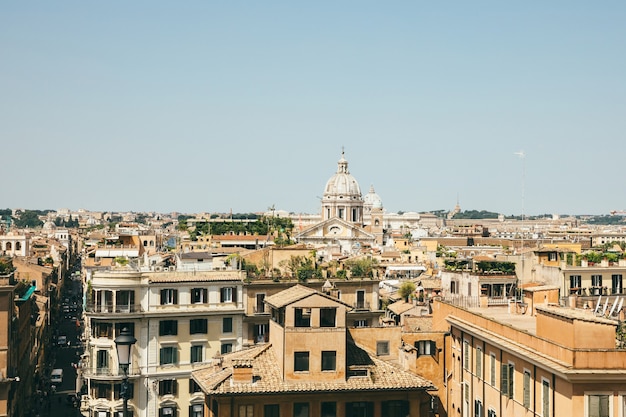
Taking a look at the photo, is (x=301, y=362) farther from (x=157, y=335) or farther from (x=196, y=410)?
(x=157, y=335)

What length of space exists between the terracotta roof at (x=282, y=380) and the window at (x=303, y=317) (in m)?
1.34

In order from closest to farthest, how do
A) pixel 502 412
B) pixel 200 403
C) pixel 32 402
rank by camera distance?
pixel 502 412 < pixel 200 403 < pixel 32 402

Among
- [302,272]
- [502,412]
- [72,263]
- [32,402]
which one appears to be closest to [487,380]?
[502,412]

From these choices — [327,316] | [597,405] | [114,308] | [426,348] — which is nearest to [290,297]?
[327,316]

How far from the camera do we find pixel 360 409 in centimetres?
3011

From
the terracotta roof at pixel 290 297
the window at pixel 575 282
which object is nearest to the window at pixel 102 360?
the terracotta roof at pixel 290 297

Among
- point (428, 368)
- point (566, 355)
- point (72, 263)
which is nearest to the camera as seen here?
point (566, 355)

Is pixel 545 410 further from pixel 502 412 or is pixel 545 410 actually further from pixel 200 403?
pixel 200 403

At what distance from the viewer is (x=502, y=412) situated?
29.1m

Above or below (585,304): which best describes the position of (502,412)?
below

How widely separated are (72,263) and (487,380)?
146 m

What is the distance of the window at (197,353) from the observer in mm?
43938

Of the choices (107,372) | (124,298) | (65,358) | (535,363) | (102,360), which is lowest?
(65,358)

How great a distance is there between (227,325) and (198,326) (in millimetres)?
1342
